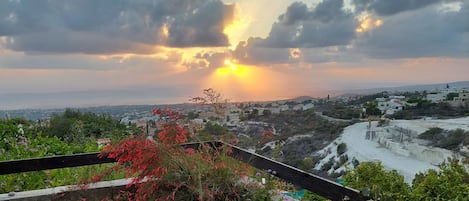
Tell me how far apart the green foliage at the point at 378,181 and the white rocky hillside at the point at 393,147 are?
0.16m

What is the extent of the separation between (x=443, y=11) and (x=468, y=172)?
2424mm

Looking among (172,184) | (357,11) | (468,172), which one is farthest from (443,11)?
(172,184)

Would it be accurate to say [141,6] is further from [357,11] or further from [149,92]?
[357,11]

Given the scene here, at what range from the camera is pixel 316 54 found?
499cm

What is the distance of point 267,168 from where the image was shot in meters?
2.60

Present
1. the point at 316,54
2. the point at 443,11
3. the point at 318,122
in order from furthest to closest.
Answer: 1. the point at 316,54
2. the point at 443,11
3. the point at 318,122

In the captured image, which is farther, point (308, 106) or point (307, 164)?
point (308, 106)

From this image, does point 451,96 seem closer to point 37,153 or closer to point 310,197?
point 310,197

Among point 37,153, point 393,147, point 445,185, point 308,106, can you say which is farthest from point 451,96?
point 37,153

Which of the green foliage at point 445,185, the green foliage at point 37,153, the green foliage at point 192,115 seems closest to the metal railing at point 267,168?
the green foliage at point 37,153

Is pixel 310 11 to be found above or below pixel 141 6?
below

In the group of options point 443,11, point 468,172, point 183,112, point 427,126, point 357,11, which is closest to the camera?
point 468,172

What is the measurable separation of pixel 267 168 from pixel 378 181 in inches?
28.6

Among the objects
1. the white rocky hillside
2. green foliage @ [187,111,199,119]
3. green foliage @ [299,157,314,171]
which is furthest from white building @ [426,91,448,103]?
green foliage @ [187,111,199,119]
